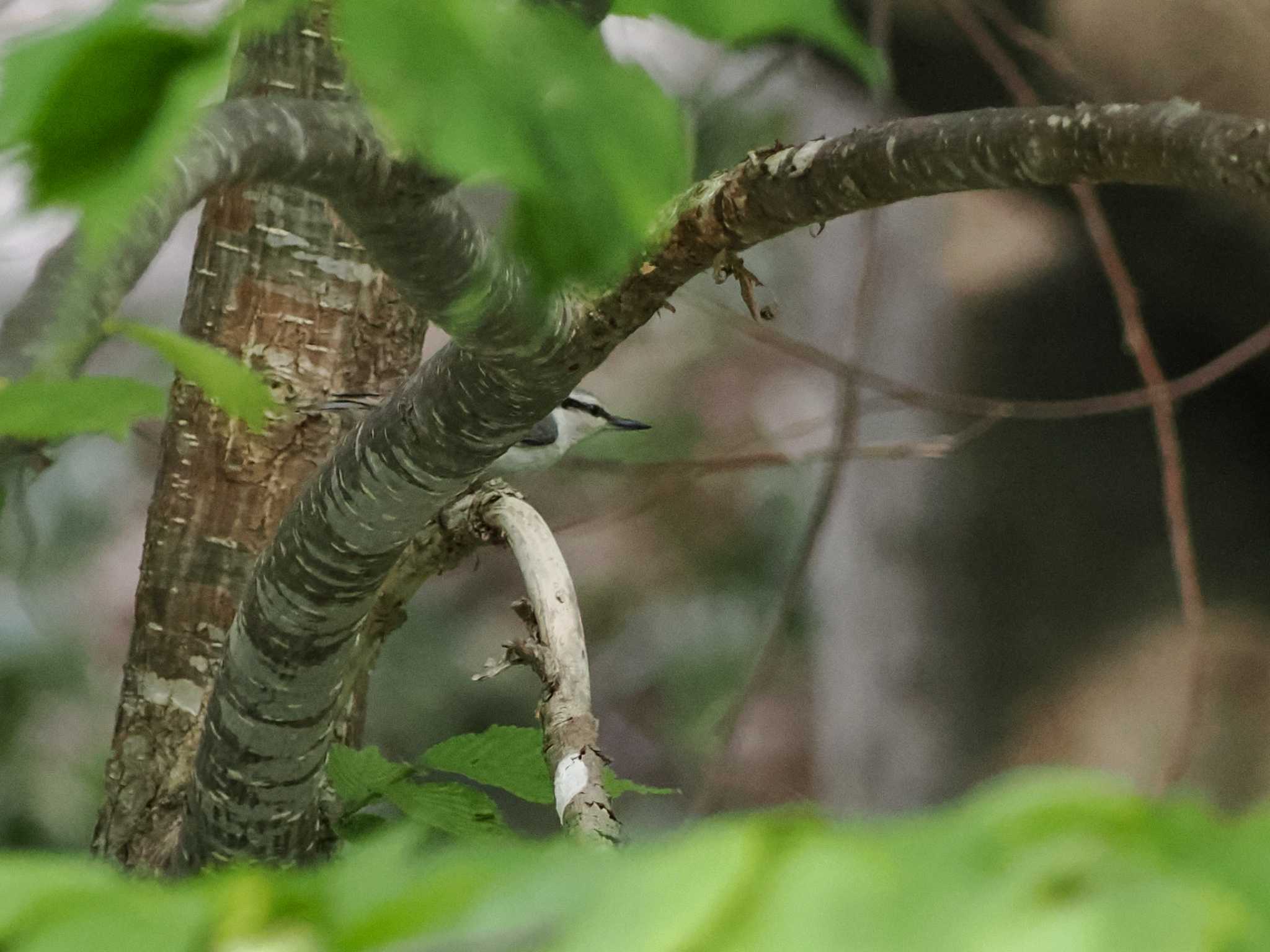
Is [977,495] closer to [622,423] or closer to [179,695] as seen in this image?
[622,423]

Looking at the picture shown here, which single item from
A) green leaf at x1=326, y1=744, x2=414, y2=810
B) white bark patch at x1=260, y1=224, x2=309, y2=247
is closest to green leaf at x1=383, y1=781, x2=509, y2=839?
green leaf at x1=326, y1=744, x2=414, y2=810

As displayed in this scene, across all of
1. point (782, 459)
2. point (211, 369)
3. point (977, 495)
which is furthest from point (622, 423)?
point (211, 369)

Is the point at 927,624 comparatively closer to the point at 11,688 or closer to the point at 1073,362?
the point at 1073,362

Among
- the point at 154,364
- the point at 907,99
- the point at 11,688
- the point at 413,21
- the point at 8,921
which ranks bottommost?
the point at 8,921

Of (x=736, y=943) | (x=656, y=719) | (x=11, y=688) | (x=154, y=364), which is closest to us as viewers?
(x=736, y=943)

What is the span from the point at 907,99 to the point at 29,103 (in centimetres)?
114

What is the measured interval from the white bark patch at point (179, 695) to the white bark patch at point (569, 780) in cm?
21

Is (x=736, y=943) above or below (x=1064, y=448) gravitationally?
below

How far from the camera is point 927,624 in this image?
1456 mm

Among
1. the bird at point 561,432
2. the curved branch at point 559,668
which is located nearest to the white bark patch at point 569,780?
the curved branch at point 559,668

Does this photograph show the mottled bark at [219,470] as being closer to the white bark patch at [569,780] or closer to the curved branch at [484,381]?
the curved branch at [484,381]

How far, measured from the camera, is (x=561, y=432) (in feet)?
3.77

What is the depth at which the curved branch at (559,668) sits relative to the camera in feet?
1.37

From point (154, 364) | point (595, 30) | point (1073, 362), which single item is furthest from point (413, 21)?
point (1073, 362)
